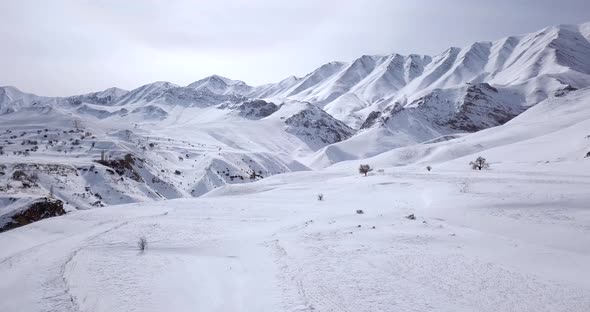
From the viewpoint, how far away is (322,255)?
44.3ft

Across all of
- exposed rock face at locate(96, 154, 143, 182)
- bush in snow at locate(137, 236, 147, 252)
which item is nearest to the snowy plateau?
bush in snow at locate(137, 236, 147, 252)

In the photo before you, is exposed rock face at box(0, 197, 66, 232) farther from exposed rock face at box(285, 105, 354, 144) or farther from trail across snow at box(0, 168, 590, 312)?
exposed rock face at box(285, 105, 354, 144)

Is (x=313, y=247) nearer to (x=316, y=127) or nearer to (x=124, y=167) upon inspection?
(x=124, y=167)

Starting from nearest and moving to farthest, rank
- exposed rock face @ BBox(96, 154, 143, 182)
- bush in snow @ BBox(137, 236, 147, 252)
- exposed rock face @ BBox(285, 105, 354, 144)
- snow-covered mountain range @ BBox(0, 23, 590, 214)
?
bush in snow @ BBox(137, 236, 147, 252) < snow-covered mountain range @ BBox(0, 23, 590, 214) < exposed rock face @ BBox(96, 154, 143, 182) < exposed rock face @ BBox(285, 105, 354, 144)

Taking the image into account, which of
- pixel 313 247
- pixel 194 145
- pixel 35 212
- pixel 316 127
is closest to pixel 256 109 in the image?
pixel 316 127

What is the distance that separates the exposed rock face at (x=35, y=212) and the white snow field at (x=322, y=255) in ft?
33.5

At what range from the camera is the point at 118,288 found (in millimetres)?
10703

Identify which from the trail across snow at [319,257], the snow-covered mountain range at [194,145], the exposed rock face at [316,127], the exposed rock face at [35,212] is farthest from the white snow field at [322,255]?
the exposed rock face at [316,127]

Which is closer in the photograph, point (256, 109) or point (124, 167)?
point (124, 167)

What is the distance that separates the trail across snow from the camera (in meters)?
10.0

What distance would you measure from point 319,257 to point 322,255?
0.25 m

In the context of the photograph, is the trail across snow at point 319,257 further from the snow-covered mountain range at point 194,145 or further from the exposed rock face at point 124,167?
the exposed rock face at point 124,167

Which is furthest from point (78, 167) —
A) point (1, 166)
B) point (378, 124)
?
point (378, 124)

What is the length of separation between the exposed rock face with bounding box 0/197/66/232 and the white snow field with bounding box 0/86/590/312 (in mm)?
10209
